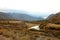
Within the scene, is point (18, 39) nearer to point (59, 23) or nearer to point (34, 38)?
point (34, 38)

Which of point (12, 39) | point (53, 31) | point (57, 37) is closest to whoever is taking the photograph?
point (12, 39)

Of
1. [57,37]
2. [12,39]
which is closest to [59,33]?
[57,37]

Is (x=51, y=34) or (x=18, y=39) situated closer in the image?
(x=18, y=39)

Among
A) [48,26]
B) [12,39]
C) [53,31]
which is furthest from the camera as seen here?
[48,26]

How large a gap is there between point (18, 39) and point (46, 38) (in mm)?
5829

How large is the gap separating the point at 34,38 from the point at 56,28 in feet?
23.8

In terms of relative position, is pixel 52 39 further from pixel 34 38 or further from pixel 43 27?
pixel 43 27

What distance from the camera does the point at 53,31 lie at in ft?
136

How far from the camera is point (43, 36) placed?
128ft

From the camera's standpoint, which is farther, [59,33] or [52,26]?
[52,26]

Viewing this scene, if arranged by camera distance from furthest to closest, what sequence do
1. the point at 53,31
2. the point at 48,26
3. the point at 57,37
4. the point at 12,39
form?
the point at 48,26
the point at 53,31
the point at 57,37
the point at 12,39

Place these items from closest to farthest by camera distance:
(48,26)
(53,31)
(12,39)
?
(12,39)
(53,31)
(48,26)

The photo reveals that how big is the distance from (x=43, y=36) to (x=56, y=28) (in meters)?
4.87

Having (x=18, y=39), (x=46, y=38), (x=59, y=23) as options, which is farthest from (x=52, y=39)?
(x=59, y=23)
